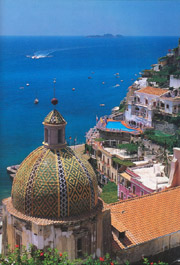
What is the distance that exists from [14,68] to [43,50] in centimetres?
3894

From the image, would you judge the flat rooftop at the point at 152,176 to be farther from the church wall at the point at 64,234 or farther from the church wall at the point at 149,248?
the church wall at the point at 64,234

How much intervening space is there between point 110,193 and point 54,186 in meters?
23.2

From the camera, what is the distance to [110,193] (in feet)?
114

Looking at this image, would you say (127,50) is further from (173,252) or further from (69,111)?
(173,252)

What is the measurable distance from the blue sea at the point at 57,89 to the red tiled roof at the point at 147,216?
A: 88.6 ft

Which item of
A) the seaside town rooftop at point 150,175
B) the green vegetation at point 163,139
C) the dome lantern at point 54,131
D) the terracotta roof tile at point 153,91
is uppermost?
the dome lantern at point 54,131

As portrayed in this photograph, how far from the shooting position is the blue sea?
200ft

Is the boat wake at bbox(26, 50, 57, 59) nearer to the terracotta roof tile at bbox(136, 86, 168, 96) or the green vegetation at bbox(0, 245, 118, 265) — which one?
the terracotta roof tile at bbox(136, 86, 168, 96)

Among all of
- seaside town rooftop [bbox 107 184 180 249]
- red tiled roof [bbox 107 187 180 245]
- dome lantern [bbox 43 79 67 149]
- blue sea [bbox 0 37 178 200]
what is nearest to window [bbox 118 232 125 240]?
seaside town rooftop [bbox 107 184 180 249]

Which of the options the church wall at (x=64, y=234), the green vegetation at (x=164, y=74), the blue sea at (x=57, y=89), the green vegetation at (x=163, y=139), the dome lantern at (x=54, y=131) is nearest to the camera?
the church wall at (x=64, y=234)

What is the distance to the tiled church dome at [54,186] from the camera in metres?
11.9

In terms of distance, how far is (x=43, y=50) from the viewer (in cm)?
16725

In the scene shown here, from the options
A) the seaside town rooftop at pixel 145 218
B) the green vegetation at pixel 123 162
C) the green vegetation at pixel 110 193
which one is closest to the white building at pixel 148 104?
the green vegetation at pixel 123 162

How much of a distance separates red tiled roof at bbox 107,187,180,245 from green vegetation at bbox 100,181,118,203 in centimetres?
1546
